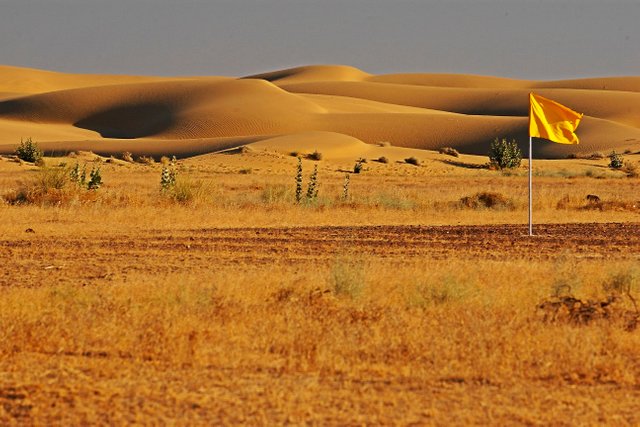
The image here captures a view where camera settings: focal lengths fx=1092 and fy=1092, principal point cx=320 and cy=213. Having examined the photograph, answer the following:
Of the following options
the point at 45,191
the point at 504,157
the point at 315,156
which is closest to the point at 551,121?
the point at 45,191

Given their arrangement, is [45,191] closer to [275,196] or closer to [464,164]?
[275,196]

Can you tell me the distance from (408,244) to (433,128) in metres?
113

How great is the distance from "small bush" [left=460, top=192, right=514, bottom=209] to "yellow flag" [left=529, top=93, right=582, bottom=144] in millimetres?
9146

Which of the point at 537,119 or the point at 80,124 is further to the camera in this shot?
the point at 80,124

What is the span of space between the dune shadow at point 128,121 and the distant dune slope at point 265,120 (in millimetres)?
146

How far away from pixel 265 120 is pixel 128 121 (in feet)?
101

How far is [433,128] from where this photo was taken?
132125 millimetres

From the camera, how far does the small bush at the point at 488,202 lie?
30938mm

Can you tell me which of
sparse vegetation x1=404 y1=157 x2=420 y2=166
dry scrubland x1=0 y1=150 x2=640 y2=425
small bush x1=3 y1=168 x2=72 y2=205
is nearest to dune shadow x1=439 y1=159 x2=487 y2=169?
sparse vegetation x1=404 y1=157 x2=420 y2=166

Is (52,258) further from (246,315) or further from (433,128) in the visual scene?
(433,128)

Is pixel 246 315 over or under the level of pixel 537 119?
under

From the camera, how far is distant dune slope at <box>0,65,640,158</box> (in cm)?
10569

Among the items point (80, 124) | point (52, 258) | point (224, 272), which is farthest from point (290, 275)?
point (80, 124)

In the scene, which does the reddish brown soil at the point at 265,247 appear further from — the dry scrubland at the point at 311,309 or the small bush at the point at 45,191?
the small bush at the point at 45,191
